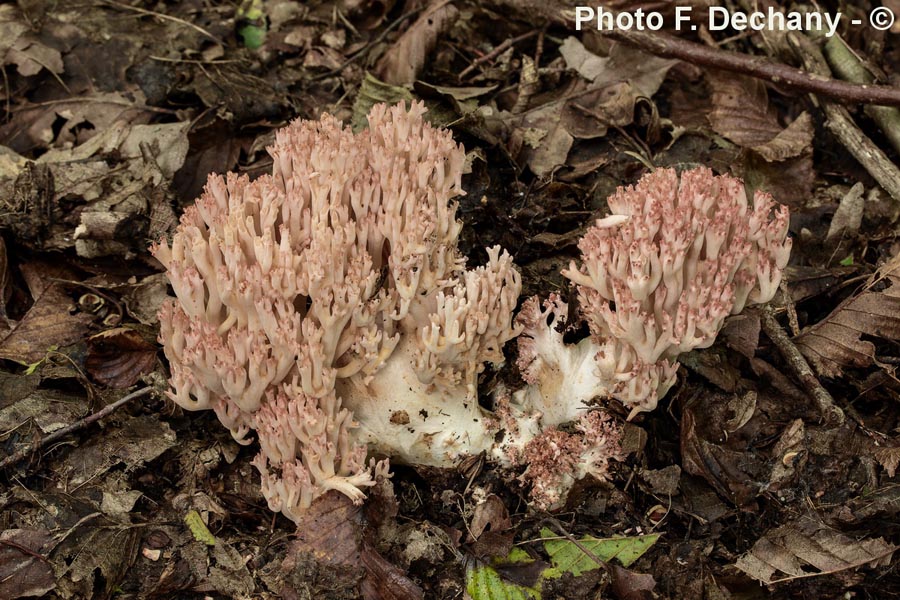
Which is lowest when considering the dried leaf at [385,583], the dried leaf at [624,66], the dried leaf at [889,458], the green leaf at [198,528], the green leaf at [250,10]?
the green leaf at [198,528]

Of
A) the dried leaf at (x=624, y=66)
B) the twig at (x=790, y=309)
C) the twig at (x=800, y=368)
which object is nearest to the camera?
the twig at (x=800, y=368)

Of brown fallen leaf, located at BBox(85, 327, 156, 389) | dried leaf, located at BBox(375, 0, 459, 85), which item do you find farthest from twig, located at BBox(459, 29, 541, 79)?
brown fallen leaf, located at BBox(85, 327, 156, 389)

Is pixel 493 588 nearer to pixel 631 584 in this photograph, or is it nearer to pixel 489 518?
pixel 489 518

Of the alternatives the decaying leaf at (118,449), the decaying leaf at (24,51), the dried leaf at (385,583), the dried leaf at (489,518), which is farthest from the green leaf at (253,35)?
the dried leaf at (385,583)

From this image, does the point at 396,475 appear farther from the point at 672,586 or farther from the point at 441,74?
the point at 441,74

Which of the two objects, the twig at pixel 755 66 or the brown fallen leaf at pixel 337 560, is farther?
the twig at pixel 755 66

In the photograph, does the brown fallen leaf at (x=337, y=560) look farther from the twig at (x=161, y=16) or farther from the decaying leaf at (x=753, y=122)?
the twig at (x=161, y=16)

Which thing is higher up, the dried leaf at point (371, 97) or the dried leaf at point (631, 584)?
the dried leaf at point (371, 97)

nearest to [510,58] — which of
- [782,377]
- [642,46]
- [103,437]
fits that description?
[642,46]
